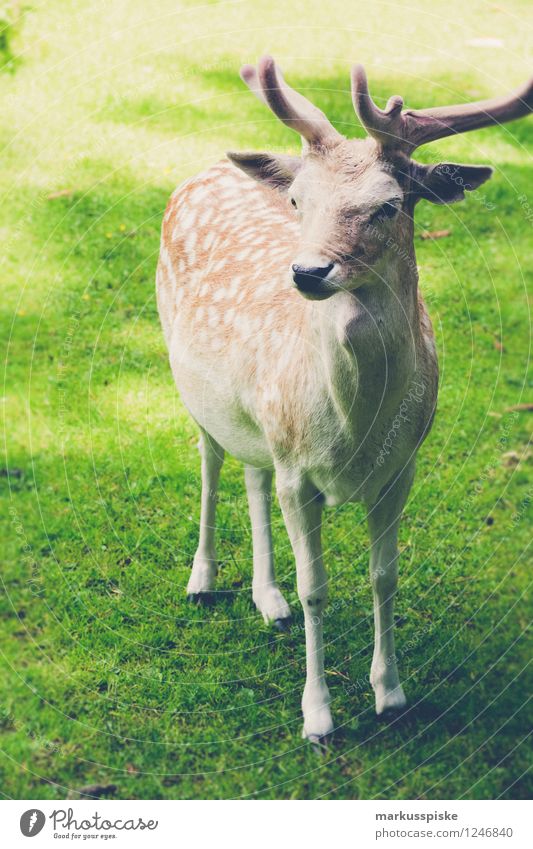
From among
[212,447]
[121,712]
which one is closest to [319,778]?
[121,712]

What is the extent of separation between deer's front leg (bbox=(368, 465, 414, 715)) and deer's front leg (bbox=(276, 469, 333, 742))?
273 mm

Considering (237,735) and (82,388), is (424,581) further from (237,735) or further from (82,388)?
(82,388)

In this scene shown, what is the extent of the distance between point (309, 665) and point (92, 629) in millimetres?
1518

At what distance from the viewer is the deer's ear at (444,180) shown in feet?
13.2

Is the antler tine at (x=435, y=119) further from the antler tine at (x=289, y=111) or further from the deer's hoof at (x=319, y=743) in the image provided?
the deer's hoof at (x=319, y=743)

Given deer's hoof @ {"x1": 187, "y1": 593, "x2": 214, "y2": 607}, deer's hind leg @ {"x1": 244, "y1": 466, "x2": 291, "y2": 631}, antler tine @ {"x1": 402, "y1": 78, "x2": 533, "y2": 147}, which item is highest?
antler tine @ {"x1": 402, "y1": 78, "x2": 533, "y2": 147}

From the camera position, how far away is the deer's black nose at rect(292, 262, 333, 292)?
3650mm

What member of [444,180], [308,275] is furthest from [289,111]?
[308,275]

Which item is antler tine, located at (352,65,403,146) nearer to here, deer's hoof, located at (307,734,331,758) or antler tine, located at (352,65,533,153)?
antler tine, located at (352,65,533,153)

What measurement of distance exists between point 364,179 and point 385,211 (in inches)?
5.9

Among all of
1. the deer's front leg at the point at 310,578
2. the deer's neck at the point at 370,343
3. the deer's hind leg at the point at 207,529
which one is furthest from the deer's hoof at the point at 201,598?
the deer's neck at the point at 370,343
